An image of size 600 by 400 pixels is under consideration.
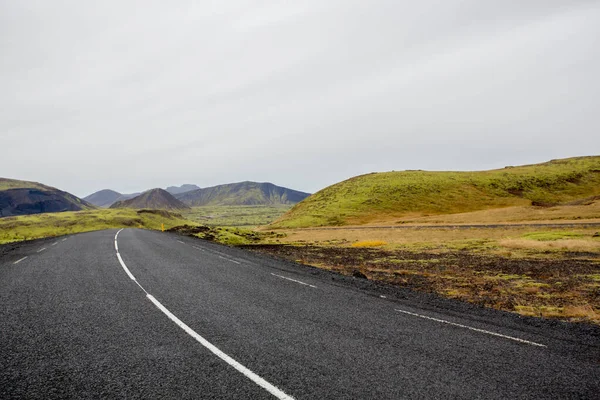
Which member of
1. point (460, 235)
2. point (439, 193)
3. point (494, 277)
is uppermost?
point (439, 193)

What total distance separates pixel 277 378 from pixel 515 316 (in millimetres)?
7391

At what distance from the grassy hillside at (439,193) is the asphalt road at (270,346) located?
6790cm

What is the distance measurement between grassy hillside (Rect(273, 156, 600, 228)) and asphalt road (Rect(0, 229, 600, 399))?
6790cm

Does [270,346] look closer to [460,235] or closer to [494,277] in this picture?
[494,277]

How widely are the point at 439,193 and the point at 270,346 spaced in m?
98.5

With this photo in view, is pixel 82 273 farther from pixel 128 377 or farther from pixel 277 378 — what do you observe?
pixel 277 378

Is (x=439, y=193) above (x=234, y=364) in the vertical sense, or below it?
above

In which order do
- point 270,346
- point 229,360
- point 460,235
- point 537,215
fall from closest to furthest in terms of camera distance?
1. point 229,360
2. point 270,346
3. point 460,235
4. point 537,215

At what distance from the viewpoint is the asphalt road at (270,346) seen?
4383 mm

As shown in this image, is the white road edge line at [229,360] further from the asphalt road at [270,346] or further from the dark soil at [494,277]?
the dark soil at [494,277]

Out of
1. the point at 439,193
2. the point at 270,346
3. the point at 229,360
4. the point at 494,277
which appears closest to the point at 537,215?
the point at 439,193

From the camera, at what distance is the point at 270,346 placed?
5.70 meters

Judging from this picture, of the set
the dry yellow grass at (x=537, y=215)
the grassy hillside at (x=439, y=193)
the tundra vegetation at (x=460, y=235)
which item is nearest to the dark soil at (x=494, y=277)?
the tundra vegetation at (x=460, y=235)

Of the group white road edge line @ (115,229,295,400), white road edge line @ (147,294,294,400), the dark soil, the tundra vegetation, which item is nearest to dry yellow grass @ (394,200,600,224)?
the tundra vegetation
